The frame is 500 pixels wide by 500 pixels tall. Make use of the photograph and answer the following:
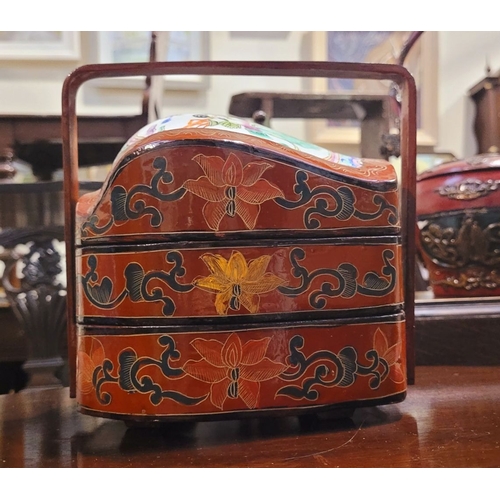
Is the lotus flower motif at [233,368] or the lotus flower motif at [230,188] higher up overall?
the lotus flower motif at [230,188]

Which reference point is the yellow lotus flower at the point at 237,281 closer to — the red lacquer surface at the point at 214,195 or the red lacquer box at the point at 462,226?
the red lacquer surface at the point at 214,195

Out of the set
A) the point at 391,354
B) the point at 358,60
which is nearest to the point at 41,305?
the point at 391,354

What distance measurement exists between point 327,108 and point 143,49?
741mm

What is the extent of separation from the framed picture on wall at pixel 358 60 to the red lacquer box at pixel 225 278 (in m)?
1.40

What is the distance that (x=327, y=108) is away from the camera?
1278 millimetres

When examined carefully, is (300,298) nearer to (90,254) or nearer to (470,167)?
(90,254)

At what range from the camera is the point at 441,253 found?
2.36ft

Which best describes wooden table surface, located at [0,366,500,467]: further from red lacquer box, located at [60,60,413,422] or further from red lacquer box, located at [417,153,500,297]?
red lacquer box, located at [417,153,500,297]

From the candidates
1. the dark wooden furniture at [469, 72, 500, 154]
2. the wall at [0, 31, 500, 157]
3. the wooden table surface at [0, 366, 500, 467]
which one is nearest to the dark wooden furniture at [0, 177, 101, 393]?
the wooden table surface at [0, 366, 500, 467]

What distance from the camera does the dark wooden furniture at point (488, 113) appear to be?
5.34 feet

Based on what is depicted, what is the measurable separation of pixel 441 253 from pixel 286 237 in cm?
40

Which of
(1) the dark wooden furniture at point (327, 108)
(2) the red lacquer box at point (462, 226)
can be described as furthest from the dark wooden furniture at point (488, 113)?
(2) the red lacquer box at point (462, 226)

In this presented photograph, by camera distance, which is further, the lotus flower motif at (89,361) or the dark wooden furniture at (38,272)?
the dark wooden furniture at (38,272)

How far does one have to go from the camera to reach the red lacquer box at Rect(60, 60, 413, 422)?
1.27ft
